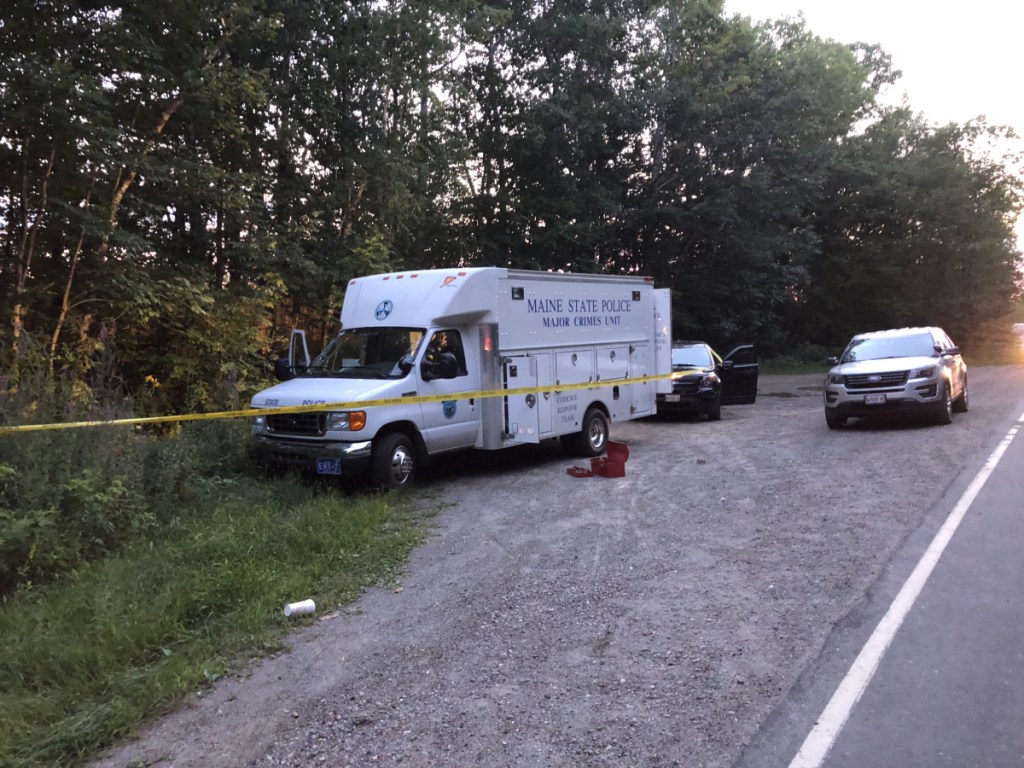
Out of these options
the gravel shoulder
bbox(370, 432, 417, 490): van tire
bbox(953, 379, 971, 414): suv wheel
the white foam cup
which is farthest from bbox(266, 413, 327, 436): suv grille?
bbox(953, 379, 971, 414): suv wheel

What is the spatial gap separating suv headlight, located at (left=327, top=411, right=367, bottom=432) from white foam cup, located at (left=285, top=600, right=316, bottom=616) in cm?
336

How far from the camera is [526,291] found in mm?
10766

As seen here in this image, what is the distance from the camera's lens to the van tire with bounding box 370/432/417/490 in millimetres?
8930

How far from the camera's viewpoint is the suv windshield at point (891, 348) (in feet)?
44.8

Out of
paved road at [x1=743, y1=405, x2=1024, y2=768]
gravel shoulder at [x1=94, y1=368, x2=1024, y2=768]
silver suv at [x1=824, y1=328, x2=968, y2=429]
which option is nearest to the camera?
paved road at [x1=743, y1=405, x2=1024, y2=768]

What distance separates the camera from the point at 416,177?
17.2 meters

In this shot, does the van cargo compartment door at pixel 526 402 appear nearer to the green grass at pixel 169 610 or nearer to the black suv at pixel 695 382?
the green grass at pixel 169 610

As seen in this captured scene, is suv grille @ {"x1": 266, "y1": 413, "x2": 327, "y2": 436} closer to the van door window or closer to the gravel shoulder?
the van door window

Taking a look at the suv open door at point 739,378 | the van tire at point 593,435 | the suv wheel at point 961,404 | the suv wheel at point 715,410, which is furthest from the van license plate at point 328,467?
the suv wheel at point 961,404

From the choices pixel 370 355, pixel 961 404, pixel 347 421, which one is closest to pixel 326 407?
pixel 347 421

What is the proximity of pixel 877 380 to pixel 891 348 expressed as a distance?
1.38m

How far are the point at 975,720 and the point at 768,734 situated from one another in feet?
3.33

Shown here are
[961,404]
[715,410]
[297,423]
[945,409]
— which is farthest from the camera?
[715,410]

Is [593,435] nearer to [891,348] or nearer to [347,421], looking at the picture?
[347,421]
